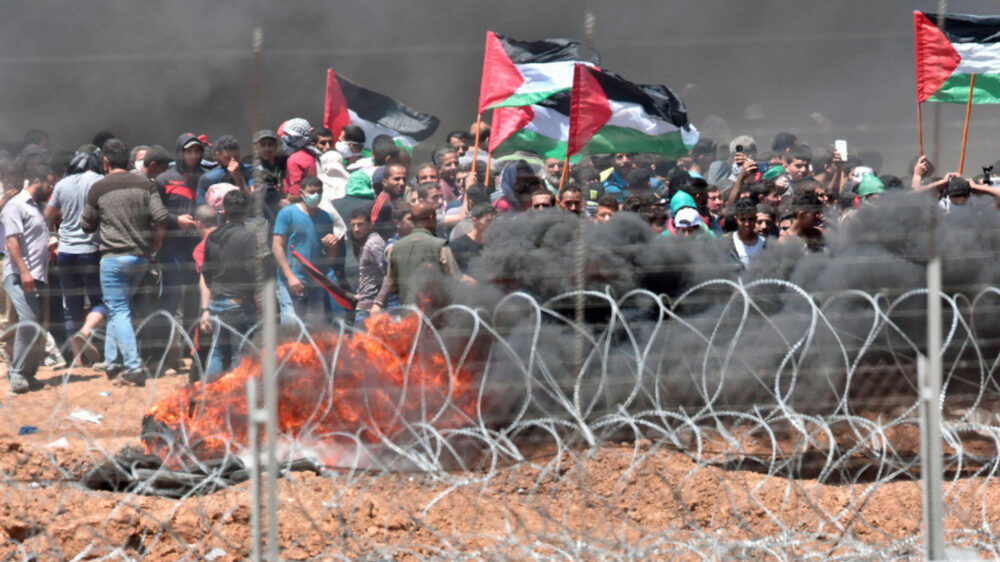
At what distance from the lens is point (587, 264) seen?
5434mm

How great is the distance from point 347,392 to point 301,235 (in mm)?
1471

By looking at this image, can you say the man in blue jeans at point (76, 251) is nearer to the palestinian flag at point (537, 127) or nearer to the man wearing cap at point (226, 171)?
the man wearing cap at point (226, 171)

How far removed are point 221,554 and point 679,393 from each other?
210cm

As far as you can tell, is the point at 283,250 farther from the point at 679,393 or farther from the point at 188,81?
the point at 188,81

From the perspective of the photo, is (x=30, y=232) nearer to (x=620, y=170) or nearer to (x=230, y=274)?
(x=230, y=274)

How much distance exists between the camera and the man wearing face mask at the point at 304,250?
231 inches

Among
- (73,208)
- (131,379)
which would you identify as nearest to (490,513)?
(131,379)

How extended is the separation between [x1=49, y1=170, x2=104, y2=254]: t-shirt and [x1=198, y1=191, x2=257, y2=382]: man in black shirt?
119 cm

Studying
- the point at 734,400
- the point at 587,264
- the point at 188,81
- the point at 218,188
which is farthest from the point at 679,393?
the point at 188,81

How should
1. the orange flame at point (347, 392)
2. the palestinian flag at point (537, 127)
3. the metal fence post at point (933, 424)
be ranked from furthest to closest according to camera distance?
the palestinian flag at point (537, 127) → the orange flame at point (347, 392) → the metal fence post at point (933, 424)

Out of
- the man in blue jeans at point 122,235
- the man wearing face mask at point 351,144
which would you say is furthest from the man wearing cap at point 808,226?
the man wearing face mask at point 351,144

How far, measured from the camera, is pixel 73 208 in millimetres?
7043

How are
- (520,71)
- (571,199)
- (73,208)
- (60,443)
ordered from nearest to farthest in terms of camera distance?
1. (60,443)
2. (571,199)
3. (73,208)
4. (520,71)

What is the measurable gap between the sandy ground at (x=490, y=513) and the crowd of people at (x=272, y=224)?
0.60 metres
